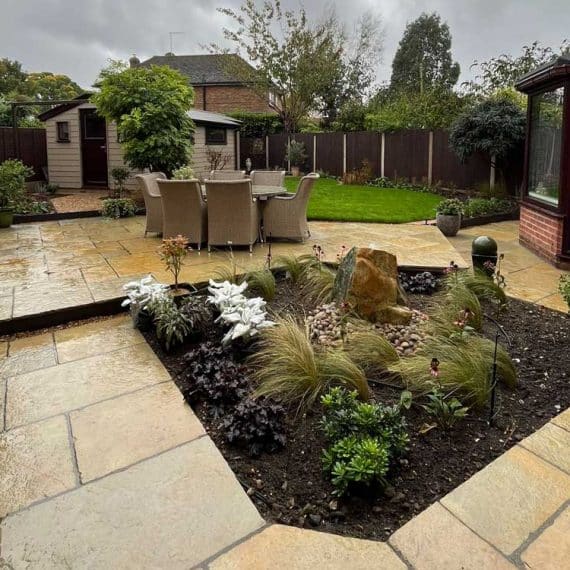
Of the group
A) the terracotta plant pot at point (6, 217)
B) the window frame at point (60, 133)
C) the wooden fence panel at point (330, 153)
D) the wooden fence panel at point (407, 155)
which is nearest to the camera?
the terracotta plant pot at point (6, 217)

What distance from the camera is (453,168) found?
12312 mm

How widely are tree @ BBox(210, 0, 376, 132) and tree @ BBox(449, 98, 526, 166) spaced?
8411 millimetres

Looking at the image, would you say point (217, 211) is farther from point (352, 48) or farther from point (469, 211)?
point (352, 48)

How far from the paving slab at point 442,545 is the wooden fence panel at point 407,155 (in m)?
12.4

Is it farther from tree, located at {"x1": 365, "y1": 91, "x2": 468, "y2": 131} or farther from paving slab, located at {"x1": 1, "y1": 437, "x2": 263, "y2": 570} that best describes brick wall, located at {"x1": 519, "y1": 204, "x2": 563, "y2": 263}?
tree, located at {"x1": 365, "y1": 91, "x2": 468, "y2": 131}

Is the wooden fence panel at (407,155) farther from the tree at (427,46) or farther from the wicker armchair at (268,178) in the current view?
the tree at (427,46)

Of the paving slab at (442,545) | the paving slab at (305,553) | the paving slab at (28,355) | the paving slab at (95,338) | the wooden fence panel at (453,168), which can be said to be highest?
the wooden fence panel at (453,168)

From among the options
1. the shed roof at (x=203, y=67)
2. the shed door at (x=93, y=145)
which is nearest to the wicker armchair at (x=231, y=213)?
the shed door at (x=93, y=145)

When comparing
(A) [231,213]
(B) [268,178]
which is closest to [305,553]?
(A) [231,213]

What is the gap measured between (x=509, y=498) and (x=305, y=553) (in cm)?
80

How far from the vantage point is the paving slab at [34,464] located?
1.82 m

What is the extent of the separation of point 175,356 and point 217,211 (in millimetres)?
2665

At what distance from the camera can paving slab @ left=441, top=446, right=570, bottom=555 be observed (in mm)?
1615

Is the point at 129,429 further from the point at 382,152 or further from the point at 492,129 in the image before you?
the point at 382,152
